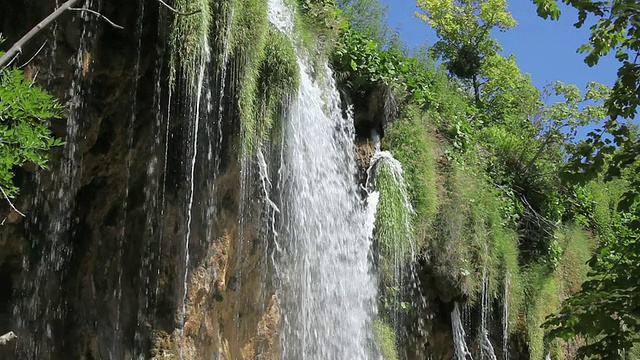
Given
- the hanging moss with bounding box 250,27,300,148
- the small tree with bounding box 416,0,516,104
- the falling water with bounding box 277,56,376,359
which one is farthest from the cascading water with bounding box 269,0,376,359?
the small tree with bounding box 416,0,516,104

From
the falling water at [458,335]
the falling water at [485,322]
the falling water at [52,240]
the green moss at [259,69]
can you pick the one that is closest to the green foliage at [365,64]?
the green moss at [259,69]

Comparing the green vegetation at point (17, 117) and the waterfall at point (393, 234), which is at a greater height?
the waterfall at point (393, 234)

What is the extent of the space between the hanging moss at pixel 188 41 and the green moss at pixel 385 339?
14.2 ft

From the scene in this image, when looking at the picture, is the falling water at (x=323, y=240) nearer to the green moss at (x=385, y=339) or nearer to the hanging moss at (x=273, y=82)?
the green moss at (x=385, y=339)

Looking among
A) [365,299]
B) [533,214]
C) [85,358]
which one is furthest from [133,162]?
[533,214]

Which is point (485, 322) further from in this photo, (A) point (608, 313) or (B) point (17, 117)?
(B) point (17, 117)

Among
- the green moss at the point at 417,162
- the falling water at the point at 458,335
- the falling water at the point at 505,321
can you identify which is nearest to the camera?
the green moss at the point at 417,162

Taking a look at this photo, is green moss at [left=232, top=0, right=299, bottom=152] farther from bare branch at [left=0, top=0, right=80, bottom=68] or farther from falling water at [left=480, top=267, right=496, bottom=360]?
falling water at [left=480, top=267, right=496, bottom=360]

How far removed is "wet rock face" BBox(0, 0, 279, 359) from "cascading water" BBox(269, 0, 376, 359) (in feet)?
3.80

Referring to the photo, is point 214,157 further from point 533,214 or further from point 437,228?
point 533,214

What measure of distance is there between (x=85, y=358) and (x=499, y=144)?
10.4 metres

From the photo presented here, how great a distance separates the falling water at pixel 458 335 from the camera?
35.7 feet

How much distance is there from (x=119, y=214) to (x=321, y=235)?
272cm

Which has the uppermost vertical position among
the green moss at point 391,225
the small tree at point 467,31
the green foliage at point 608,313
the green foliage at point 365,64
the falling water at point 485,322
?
the small tree at point 467,31
